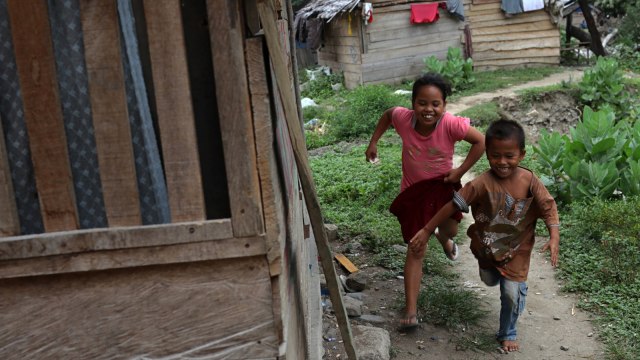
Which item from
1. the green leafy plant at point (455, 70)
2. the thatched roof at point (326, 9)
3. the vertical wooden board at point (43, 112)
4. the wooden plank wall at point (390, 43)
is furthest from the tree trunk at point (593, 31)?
the vertical wooden board at point (43, 112)

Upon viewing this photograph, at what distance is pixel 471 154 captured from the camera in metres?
4.53

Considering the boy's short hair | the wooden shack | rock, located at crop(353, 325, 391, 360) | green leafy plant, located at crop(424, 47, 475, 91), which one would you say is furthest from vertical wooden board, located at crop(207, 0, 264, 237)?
green leafy plant, located at crop(424, 47, 475, 91)

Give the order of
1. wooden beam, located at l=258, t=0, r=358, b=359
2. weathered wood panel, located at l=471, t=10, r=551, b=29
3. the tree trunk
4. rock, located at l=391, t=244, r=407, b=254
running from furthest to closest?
the tree trunk < weathered wood panel, located at l=471, t=10, r=551, b=29 < rock, located at l=391, t=244, r=407, b=254 < wooden beam, located at l=258, t=0, r=358, b=359

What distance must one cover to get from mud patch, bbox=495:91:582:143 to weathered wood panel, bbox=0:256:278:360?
12.5m

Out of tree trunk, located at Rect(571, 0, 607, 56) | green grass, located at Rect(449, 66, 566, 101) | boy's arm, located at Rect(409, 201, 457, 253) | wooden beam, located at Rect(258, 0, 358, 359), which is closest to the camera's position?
wooden beam, located at Rect(258, 0, 358, 359)

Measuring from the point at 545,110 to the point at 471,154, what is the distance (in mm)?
10767

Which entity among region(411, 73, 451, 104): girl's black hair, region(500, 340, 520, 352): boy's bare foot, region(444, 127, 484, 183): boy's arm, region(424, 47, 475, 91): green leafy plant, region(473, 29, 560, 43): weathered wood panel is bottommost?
region(500, 340, 520, 352): boy's bare foot

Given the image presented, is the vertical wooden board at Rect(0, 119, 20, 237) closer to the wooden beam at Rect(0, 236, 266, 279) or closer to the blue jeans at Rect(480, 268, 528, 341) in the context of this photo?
the wooden beam at Rect(0, 236, 266, 279)

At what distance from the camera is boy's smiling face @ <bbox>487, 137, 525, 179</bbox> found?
12.9ft

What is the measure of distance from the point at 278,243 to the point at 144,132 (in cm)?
54

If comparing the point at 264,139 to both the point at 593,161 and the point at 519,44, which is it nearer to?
the point at 593,161

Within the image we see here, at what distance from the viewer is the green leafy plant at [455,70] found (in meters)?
16.8

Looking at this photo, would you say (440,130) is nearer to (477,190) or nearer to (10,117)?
(477,190)

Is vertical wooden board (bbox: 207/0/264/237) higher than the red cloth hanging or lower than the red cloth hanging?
lower
